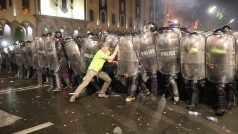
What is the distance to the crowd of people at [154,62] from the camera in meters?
6.18

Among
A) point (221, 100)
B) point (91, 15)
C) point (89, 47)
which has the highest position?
point (91, 15)

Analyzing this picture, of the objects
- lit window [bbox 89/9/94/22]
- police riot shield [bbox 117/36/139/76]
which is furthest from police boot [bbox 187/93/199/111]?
lit window [bbox 89/9/94/22]

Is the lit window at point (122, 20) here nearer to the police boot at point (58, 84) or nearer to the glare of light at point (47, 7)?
the glare of light at point (47, 7)

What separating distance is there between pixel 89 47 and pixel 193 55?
3.58 meters

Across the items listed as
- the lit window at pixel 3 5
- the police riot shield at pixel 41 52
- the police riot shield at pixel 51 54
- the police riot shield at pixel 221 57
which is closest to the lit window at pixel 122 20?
the lit window at pixel 3 5

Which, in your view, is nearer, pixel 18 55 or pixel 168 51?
pixel 168 51

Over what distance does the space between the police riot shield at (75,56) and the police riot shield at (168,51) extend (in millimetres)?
2913

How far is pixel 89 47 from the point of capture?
8719 millimetres

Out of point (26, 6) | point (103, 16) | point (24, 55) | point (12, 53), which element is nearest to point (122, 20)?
→ point (103, 16)

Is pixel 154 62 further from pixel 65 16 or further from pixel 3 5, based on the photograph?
pixel 65 16

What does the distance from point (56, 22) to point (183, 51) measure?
33385mm

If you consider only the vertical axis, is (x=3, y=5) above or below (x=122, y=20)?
below

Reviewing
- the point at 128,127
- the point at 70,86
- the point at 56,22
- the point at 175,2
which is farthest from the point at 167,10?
the point at 128,127

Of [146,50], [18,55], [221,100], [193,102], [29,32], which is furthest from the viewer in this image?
[29,32]
